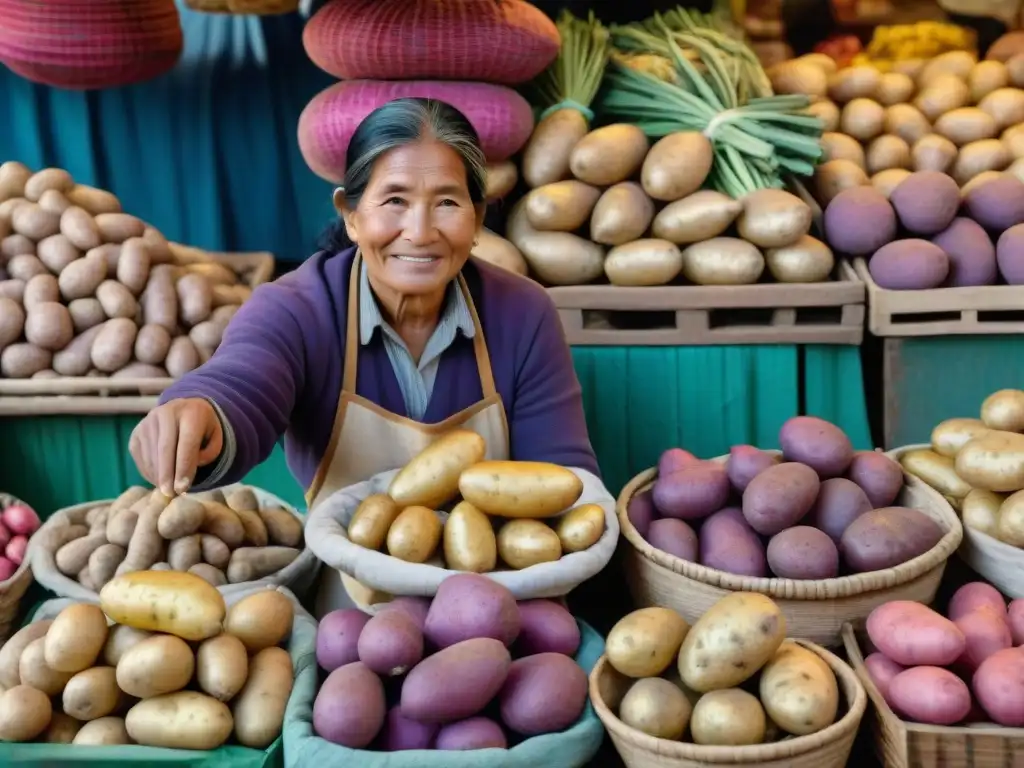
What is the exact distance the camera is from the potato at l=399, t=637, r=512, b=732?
1440 mm

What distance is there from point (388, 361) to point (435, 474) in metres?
0.36

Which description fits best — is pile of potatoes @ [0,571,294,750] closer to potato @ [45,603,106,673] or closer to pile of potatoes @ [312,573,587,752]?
potato @ [45,603,106,673]

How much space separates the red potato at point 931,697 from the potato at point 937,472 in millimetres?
631

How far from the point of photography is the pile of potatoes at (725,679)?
4.78 ft

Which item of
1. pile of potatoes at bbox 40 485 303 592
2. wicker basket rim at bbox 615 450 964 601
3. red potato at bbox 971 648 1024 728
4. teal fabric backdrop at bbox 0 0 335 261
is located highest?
teal fabric backdrop at bbox 0 0 335 261

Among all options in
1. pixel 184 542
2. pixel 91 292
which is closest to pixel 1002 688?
pixel 184 542

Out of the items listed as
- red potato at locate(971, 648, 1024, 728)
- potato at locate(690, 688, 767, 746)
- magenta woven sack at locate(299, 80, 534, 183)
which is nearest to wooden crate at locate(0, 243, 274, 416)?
magenta woven sack at locate(299, 80, 534, 183)

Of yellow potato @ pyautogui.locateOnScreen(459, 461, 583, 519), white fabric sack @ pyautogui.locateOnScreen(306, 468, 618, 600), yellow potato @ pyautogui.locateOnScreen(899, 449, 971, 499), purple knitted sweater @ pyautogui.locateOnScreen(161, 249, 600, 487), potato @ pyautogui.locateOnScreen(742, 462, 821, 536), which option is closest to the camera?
white fabric sack @ pyautogui.locateOnScreen(306, 468, 618, 600)

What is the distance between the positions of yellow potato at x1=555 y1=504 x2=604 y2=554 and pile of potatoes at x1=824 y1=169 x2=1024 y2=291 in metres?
1.43

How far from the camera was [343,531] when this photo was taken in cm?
182

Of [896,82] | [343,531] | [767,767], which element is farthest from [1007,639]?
[896,82]

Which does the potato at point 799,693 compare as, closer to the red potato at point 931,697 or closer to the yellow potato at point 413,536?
the red potato at point 931,697

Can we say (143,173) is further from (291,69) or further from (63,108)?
(291,69)

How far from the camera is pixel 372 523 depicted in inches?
69.7
